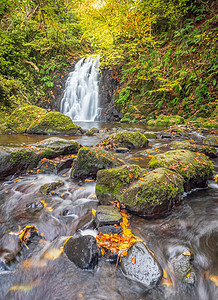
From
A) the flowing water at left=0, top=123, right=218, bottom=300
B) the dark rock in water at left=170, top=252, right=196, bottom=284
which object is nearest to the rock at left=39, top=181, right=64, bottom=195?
the flowing water at left=0, top=123, right=218, bottom=300

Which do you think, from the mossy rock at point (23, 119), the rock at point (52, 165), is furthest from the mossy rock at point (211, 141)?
the mossy rock at point (23, 119)

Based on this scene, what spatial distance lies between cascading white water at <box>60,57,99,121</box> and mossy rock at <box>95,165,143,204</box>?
42.5ft

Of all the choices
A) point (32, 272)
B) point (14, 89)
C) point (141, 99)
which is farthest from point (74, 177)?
point (141, 99)

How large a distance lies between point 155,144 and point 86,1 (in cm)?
1431

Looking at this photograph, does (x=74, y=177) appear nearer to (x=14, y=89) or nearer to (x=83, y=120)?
(x=14, y=89)

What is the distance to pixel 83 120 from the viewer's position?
50.3 ft

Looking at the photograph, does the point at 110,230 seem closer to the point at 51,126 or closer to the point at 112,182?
the point at 112,182

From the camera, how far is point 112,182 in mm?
2777

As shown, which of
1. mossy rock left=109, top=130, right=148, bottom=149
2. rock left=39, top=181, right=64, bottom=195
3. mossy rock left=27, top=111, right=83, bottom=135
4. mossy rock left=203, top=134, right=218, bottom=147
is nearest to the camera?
rock left=39, top=181, right=64, bottom=195

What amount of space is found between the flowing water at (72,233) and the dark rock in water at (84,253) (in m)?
0.06

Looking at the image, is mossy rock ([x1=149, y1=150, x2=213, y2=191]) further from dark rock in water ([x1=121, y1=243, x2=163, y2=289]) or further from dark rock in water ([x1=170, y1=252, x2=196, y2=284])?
dark rock in water ([x1=121, y1=243, x2=163, y2=289])

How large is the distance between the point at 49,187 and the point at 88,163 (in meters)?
0.93

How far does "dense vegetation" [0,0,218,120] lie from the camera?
10.7m

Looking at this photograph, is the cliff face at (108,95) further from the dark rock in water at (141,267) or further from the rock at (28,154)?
the dark rock in water at (141,267)
